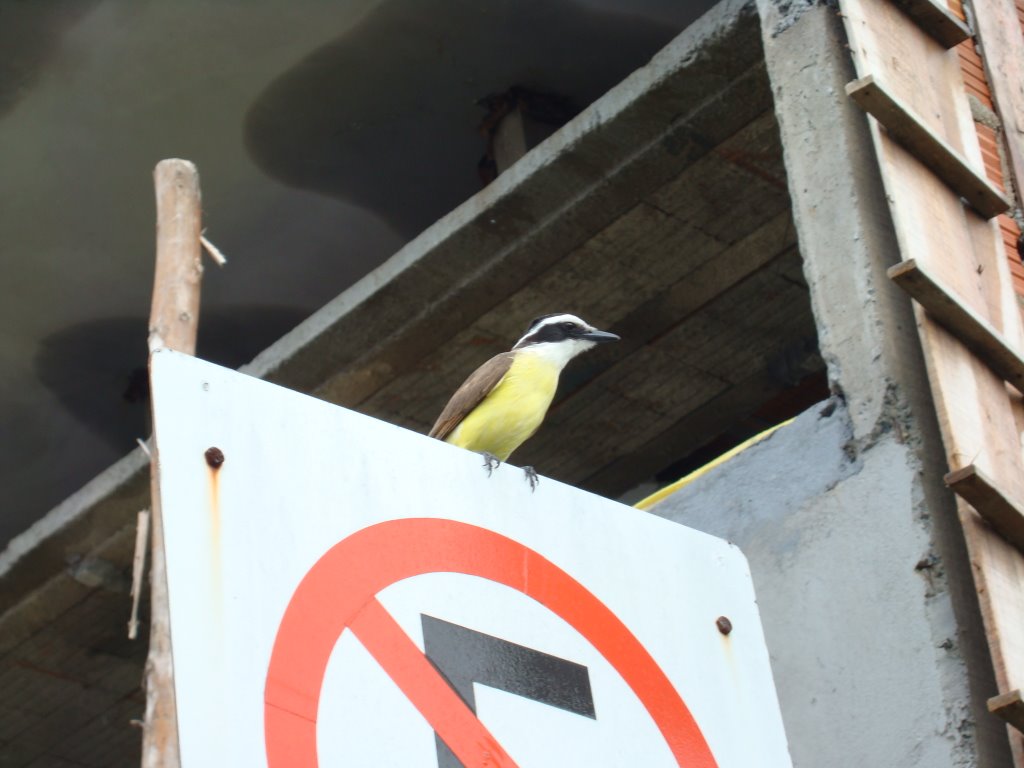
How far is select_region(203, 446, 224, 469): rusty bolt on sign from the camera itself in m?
2.39

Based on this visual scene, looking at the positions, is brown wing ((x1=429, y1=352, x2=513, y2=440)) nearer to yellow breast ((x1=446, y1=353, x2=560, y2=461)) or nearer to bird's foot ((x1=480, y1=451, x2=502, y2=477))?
yellow breast ((x1=446, y1=353, x2=560, y2=461))

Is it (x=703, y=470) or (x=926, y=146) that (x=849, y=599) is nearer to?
(x=703, y=470)

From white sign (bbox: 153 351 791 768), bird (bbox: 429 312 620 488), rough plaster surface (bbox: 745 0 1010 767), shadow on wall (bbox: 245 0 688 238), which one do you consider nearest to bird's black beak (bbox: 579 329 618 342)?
bird (bbox: 429 312 620 488)

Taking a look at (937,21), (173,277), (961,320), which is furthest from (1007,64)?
(173,277)

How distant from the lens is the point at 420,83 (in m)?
9.50

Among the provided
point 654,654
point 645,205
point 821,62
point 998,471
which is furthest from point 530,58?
point 654,654

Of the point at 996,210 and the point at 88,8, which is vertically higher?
the point at 88,8

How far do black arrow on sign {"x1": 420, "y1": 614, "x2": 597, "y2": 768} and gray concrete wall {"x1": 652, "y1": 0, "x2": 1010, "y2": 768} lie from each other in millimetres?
1745

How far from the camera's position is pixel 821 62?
5578mm

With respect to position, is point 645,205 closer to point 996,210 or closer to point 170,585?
point 996,210

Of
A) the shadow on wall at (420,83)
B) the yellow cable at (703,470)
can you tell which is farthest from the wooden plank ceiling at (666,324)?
the yellow cable at (703,470)

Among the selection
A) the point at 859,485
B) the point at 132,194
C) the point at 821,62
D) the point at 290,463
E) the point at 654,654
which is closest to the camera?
the point at 290,463

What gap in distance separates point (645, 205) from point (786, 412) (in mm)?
2583

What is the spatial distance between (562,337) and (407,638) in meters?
3.80
